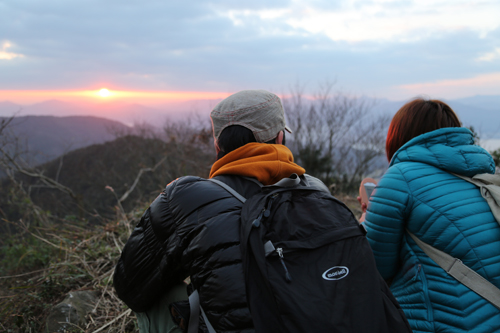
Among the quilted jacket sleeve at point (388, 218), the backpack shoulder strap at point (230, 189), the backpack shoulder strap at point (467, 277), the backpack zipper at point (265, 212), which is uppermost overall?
the backpack shoulder strap at point (230, 189)

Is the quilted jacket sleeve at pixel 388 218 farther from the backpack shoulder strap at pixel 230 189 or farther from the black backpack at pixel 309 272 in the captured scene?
the backpack shoulder strap at pixel 230 189

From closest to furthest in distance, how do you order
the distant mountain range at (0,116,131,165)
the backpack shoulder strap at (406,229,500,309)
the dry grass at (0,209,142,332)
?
the backpack shoulder strap at (406,229,500,309), the dry grass at (0,209,142,332), the distant mountain range at (0,116,131,165)

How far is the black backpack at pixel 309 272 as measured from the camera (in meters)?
0.96

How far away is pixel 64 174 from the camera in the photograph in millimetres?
29938

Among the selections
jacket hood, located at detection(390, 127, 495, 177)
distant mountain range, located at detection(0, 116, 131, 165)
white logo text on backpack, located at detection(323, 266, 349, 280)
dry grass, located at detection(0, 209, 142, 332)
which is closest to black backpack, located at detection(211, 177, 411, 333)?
white logo text on backpack, located at detection(323, 266, 349, 280)

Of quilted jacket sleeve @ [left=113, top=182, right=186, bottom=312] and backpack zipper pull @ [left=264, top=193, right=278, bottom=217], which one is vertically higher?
backpack zipper pull @ [left=264, top=193, right=278, bottom=217]

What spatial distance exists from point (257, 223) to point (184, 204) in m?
0.28

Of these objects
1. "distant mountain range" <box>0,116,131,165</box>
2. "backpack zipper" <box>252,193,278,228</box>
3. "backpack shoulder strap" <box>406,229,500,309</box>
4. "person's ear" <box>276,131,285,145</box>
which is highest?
"person's ear" <box>276,131,285,145</box>

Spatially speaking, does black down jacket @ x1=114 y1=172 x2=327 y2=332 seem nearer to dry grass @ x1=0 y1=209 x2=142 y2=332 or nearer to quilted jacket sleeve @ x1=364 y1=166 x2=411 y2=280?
quilted jacket sleeve @ x1=364 y1=166 x2=411 y2=280

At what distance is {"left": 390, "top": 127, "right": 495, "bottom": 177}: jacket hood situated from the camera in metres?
1.48

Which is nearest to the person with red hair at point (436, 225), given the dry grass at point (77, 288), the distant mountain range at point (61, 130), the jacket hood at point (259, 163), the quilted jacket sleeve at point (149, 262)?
the jacket hood at point (259, 163)

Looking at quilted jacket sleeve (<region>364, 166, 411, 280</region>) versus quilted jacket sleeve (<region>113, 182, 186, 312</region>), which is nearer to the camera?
quilted jacket sleeve (<region>113, 182, 186, 312</region>)

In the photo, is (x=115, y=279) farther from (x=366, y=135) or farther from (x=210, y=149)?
Result: (x=366, y=135)

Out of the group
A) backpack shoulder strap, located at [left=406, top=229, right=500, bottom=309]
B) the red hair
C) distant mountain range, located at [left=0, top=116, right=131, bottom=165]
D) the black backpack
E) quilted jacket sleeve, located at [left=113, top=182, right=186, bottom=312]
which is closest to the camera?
the black backpack
